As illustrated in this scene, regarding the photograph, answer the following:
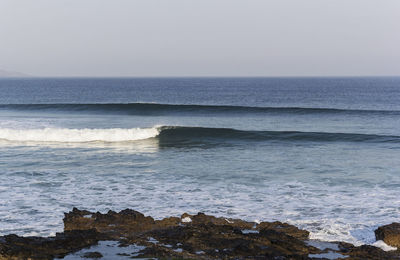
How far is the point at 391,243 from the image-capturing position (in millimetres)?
9883

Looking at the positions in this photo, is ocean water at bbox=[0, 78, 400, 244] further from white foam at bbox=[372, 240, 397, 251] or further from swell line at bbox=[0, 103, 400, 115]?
swell line at bbox=[0, 103, 400, 115]

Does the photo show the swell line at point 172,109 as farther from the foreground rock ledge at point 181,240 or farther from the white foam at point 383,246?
the white foam at point 383,246

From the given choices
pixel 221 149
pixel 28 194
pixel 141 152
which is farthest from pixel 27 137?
pixel 28 194

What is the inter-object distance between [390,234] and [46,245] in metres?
6.90

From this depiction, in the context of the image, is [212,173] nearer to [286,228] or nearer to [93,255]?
[286,228]

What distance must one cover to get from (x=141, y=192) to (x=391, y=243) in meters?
7.83

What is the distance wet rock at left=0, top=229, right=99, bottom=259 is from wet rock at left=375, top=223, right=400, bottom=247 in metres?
5.87

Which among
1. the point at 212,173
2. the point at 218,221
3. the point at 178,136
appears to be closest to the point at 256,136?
the point at 178,136

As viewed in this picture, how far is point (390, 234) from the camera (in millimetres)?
10031

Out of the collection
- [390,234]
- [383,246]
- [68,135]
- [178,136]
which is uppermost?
[390,234]

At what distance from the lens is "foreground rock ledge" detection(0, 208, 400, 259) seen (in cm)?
915

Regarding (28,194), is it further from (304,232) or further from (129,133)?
(129,133)

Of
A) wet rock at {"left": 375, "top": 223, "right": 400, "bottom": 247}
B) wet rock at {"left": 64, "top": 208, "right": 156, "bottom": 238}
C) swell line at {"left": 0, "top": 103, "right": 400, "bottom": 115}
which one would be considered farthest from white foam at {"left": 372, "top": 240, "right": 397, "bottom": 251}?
swell line at {"left": 0, "top": 103, "right": 400, "bottom": 115}

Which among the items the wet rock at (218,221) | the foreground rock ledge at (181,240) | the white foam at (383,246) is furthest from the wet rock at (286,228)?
the white foam at (383,246)
